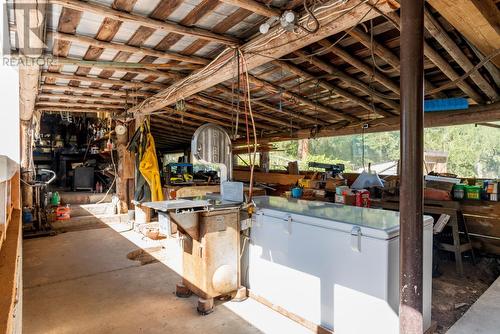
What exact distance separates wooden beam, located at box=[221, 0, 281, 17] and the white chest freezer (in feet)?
5.57

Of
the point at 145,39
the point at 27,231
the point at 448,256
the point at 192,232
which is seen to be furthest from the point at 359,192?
the point at 27,231

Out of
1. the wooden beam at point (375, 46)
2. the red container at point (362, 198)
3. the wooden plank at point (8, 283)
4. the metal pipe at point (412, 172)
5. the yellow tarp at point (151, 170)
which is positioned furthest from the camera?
the yellow tarp at point (151, 170)

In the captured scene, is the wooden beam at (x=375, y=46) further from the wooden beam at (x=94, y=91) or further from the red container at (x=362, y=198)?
the wooden beam at (x=94, y=91)

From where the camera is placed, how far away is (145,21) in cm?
259

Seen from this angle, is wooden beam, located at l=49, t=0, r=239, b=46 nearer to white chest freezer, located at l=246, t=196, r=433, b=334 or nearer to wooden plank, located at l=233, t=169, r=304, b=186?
white chest freezer, located at l=246, t=196, r=433, b=334

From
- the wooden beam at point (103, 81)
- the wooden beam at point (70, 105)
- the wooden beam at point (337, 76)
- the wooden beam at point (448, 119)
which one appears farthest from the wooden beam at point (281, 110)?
the wooden beam at point (70, 105)

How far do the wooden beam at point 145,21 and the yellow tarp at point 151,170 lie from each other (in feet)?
11.4

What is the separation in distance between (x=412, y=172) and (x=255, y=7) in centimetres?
170

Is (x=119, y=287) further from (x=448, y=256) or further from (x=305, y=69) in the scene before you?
(x=448, y=256)

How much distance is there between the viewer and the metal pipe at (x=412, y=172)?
1.62m

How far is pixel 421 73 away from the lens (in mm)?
1622

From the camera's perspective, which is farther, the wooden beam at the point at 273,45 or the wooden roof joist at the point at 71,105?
the wooden roof joist at the point at 71,105

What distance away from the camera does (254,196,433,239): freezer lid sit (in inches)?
82.9

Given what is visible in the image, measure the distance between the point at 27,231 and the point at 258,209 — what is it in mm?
5085
